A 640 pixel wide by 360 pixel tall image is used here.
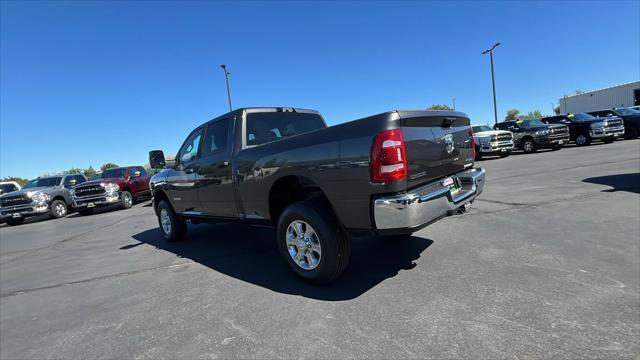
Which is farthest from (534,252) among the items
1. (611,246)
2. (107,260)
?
(107,260)

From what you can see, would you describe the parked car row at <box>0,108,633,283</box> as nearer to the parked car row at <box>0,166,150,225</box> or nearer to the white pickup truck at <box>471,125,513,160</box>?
the parked car row at <box>0,166,150,225</box>

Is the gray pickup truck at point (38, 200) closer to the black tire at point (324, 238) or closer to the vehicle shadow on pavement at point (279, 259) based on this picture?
the vehicle shadow on pavement at point (279, 259)

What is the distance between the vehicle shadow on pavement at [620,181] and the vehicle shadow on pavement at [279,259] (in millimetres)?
5073

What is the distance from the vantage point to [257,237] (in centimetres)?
590

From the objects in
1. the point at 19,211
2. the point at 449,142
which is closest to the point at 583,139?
the point at 449,142

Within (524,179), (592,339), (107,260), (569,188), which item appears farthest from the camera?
(524,179)

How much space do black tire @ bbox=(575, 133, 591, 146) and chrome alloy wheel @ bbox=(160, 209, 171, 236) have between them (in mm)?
22490

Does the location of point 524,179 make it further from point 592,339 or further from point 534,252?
point 592,339

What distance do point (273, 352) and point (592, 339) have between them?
220cm

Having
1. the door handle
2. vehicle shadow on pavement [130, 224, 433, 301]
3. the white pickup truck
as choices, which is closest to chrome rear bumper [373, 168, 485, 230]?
vehicle shadow on pavement [130, 224, 433, 301]

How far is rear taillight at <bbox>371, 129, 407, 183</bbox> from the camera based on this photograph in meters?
2.75

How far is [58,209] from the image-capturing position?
14617 mm

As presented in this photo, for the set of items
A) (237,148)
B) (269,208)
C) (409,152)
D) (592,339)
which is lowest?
(592,339)

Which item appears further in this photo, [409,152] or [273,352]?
[409,152]
